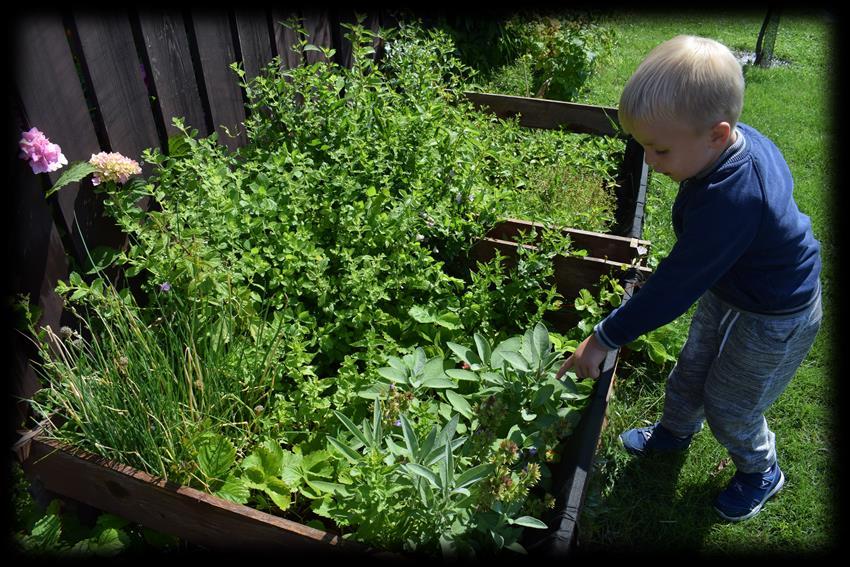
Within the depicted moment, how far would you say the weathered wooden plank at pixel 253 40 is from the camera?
10.2 feet

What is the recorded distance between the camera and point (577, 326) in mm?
2834

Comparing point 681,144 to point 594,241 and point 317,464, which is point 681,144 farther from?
point 317,464

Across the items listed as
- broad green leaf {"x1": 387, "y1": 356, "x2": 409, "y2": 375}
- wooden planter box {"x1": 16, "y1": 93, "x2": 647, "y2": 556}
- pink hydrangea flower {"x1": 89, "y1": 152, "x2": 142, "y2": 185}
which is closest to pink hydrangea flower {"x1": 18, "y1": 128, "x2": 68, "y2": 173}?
pink hydrangea flower {"x1": 89, "y1": 152, "x2": 142, "y2": 185}

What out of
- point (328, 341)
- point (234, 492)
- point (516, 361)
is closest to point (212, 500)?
point (234, 492)

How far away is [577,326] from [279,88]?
1.77m

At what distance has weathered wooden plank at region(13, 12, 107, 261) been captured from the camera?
1.99 metres

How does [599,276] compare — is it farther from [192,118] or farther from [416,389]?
[192,118]

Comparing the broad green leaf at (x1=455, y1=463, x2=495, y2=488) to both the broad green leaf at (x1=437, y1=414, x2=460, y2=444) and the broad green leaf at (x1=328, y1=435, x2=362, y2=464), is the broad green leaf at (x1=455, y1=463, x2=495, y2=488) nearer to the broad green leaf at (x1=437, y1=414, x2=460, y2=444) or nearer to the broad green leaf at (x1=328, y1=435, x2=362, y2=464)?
the broad green leaf at (x1=437, y1=414, x2=460, y2=444)

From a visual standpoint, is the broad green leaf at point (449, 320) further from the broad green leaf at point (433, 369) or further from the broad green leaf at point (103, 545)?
the broad green leaf at point (103, 545)

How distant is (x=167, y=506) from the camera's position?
2.09m

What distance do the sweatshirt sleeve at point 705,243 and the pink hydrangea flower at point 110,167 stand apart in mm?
1765

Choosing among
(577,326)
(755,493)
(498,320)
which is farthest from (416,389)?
(755,493)

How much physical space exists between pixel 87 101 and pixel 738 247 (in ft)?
7.25

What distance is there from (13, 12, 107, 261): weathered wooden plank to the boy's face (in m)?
1.82
